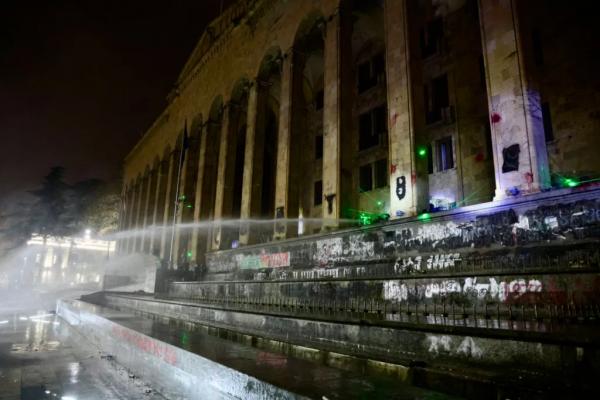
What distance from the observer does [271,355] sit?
3812mm

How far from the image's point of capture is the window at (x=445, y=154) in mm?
14539

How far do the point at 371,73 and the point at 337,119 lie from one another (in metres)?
8.01

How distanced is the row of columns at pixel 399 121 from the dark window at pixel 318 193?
5.17m

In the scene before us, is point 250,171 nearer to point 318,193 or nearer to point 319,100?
point 318,193

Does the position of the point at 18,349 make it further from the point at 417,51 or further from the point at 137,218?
the point at 137,218

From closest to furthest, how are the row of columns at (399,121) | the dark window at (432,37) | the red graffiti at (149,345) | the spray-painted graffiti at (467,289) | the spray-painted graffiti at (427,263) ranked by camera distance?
the red graffiti at (149,345) < the spray-painted graffiti at (467,289) < the spray-painted graffiti at (427,263) < the row of columns at (399,121) < the dark window at (432,37)

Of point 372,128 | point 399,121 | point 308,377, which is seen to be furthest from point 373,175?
point 308,377

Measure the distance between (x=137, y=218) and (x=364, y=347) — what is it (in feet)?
108

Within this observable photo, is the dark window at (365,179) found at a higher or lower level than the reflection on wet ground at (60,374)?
higher

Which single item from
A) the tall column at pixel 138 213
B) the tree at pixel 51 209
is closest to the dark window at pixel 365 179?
the tall column at pixel 138 213

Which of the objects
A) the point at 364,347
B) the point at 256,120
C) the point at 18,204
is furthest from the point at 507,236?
the point at 18,204

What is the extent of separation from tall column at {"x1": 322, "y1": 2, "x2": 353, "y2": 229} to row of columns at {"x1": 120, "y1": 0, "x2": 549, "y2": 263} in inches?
1.3

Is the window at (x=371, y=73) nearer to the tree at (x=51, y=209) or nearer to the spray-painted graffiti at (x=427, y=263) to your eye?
the spray-painted graffiti at (x=427, y=263)

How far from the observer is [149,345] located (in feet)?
16.8
